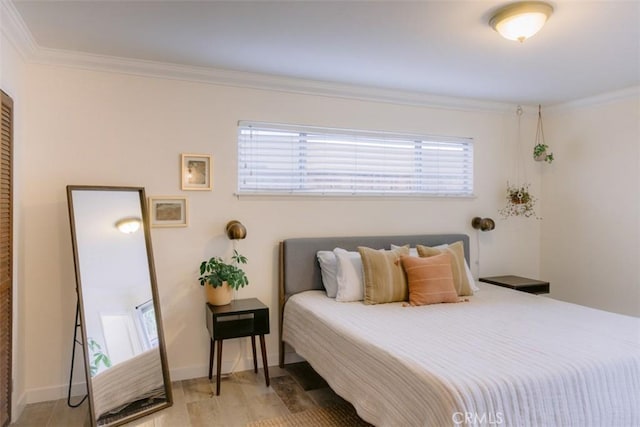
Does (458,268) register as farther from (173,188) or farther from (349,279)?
(173,188)

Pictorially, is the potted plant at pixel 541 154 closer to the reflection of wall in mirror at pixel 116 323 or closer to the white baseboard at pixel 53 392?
the reflection of wall in mirror at pixel 116 323

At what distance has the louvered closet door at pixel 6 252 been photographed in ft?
7.57

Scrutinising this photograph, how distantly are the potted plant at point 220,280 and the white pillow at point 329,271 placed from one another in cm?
65

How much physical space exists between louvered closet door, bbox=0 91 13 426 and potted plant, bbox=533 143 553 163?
4.59 m

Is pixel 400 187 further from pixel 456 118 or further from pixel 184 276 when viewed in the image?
pixel 184 276

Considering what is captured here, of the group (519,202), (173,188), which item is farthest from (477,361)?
(519,202)

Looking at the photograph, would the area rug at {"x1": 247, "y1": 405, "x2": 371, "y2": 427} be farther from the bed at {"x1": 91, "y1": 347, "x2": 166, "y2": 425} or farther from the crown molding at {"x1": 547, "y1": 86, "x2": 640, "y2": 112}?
the crown molding at {"x1": 547, "y1": 86, "x2": 640, "y2": 112}

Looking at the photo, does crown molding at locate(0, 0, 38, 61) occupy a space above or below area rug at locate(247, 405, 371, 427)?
above

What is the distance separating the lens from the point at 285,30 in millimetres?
2441

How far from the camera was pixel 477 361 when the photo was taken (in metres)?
1.87

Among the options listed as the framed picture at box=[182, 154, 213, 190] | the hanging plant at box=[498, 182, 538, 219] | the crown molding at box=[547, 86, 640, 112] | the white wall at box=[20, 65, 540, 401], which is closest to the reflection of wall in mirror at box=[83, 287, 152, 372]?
the white wall at box=[20, 65, 540, 401]

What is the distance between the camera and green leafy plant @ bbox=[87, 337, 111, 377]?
246 cm

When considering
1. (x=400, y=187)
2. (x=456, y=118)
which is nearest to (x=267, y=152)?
(x=400, y=187)

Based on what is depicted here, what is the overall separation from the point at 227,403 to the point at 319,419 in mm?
673
